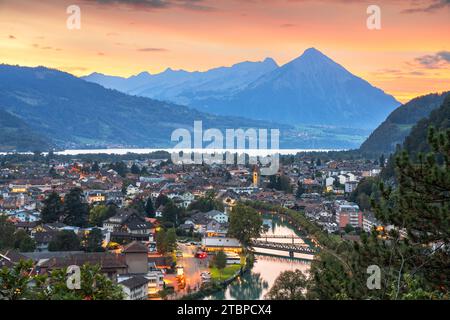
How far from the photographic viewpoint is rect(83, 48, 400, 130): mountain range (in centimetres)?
10650

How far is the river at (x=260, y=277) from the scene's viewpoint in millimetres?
10500

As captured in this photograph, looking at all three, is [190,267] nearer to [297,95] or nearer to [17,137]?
[17,137]

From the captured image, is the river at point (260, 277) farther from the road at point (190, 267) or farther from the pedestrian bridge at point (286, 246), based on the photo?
the road at point (190, 267)

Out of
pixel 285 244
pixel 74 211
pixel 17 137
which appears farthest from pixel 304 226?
pixel 17 137

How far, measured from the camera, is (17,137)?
2581 inches

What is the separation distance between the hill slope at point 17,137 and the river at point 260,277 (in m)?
51.2

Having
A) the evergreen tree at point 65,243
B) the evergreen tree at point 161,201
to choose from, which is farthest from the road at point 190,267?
the evergreen tree at point 161,201

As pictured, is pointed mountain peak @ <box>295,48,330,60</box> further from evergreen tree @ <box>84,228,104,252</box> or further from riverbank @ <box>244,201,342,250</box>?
evergreen tree @ <box>84,228,104,252</box>

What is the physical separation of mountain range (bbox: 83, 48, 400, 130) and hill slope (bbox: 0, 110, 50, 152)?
4545 cm

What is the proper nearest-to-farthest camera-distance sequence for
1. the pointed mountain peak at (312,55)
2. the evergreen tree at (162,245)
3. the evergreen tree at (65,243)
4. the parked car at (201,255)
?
1. the evergreen tree at (65,243)
2. the evergreen tree at (162,245)
3. the parked car at (201,255)
4. the pointed mountain peak at (312,55)

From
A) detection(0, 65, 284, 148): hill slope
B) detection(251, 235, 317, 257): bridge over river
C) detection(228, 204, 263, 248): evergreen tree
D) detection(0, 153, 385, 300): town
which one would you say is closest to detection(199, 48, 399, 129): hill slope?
detection(0, 65, 284, 148): hill slope

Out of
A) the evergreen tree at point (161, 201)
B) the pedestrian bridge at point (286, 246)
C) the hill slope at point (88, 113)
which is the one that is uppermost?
the hill slope at point (88, 113)

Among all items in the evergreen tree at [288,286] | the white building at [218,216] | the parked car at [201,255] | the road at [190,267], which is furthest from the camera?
the white building at [218,216]
